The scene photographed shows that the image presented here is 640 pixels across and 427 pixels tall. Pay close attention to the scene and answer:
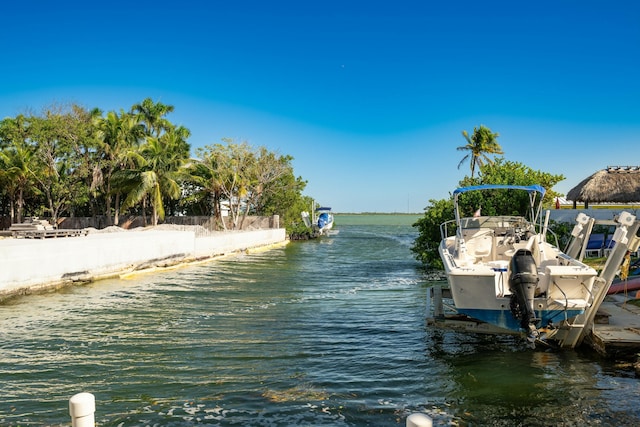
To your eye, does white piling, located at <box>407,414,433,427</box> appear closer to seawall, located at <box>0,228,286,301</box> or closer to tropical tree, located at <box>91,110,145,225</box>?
seawall, located at <box>0,228,286,301</box>

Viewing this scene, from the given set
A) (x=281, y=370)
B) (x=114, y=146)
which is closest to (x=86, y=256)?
(x=281, y=370)

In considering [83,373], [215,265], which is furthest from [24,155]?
[83,373]

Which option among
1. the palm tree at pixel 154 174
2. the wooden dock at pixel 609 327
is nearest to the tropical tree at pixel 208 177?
the palm tree at pixel 154 174

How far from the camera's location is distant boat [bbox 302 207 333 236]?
67750 mm

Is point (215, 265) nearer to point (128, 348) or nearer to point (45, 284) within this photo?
point (45, 284)

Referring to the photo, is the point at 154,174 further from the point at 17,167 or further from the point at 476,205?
the point at 476,205

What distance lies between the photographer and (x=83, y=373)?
9.42m

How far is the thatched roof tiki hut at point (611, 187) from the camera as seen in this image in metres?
31.7

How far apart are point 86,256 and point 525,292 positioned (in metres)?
19.0

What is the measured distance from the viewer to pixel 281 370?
9703 mm

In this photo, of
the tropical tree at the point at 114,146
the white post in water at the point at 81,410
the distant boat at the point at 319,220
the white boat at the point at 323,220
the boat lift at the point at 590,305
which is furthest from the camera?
the white boat at the point at 323,220

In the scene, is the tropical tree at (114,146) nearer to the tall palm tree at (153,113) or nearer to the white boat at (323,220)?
the tall palm tree at (153,113)

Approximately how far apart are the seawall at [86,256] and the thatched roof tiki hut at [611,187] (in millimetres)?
24815

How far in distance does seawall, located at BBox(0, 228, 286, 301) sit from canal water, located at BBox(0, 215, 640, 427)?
1490 mm
